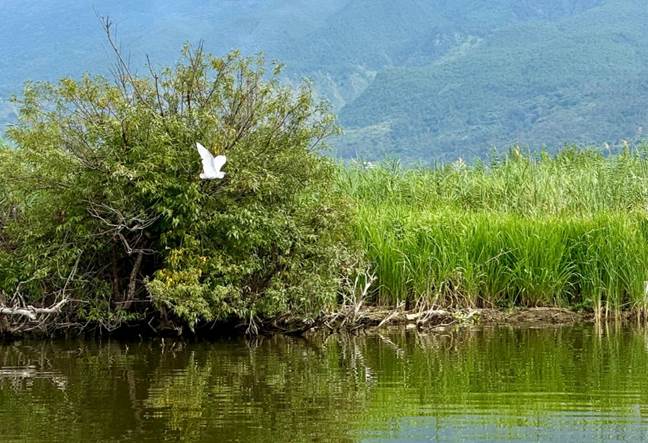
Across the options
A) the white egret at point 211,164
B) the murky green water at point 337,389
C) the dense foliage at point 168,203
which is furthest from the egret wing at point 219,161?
the murky green water at point 337,389

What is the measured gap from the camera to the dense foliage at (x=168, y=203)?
1077cm

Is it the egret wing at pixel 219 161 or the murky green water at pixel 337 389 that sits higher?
the egret wing at pixel 219 161

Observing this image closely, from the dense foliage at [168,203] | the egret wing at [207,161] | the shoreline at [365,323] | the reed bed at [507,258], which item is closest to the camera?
the egret wing at [207,161]

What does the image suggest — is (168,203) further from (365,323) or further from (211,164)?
(365,323)

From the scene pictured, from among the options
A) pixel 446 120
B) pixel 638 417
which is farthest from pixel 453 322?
pixel 446 120

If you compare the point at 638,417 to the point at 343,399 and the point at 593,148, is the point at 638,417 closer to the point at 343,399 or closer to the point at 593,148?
the point at 343,399

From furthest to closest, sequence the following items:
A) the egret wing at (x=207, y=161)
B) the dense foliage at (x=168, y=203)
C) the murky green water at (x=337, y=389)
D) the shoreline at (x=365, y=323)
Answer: the shoreline at (x=365, y=323)
the dense foliage at (x=168, y=203)
the egret wing at (x=207, y=161)
the murky green water at (x=337, y=389)

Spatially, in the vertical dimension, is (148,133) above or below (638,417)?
above

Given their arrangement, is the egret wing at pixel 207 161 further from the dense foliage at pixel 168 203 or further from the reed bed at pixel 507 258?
the reed bed at pixel 507 258

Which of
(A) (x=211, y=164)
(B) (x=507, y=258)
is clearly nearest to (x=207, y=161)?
(A) (x=211, y=164)

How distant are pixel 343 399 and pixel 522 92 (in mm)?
145250

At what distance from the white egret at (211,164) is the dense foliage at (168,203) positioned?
0.55 m

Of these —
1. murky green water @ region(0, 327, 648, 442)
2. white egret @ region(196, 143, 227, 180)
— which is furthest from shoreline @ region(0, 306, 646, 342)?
white egret @ region(196, 143, 227, 180)

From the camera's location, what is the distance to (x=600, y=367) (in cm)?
895
